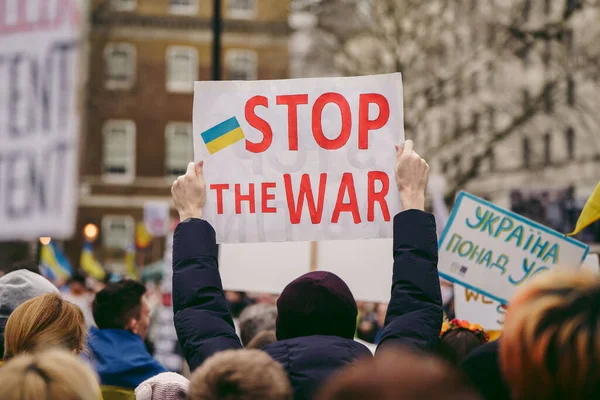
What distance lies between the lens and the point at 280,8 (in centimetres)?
3812

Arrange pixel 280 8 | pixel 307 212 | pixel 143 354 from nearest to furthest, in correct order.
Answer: pixel 307 212 < pixel 143 354 < pixel 280 8

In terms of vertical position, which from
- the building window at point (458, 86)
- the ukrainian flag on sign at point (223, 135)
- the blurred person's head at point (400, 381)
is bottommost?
the blurred person's head at point (400, 381)

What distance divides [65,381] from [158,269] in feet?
58.6

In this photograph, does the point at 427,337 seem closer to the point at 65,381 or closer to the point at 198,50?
the point at 65,381

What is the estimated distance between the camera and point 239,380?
2.19m

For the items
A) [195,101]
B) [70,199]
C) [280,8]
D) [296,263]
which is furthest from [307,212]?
[280,8]

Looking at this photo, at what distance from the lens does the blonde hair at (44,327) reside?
3.33m

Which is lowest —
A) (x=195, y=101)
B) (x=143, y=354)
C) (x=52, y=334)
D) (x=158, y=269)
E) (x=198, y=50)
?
(x=158, y=269)

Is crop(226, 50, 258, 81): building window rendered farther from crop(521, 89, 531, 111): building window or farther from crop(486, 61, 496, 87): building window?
crop(521, 89, 531, 111): building window

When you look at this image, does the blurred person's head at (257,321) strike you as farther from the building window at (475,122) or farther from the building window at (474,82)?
the building window at (474,82)

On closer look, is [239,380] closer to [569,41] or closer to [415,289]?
[415,289]

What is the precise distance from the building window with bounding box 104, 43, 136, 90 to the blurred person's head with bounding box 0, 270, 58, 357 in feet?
117

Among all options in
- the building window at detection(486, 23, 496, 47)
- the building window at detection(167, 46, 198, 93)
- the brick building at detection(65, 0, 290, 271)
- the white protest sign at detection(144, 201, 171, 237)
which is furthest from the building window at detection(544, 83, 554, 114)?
the building window at detection(167, 46, 198, 93)

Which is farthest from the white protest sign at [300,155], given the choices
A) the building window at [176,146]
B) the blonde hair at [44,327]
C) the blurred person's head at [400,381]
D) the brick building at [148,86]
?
the building window at [176,146]
